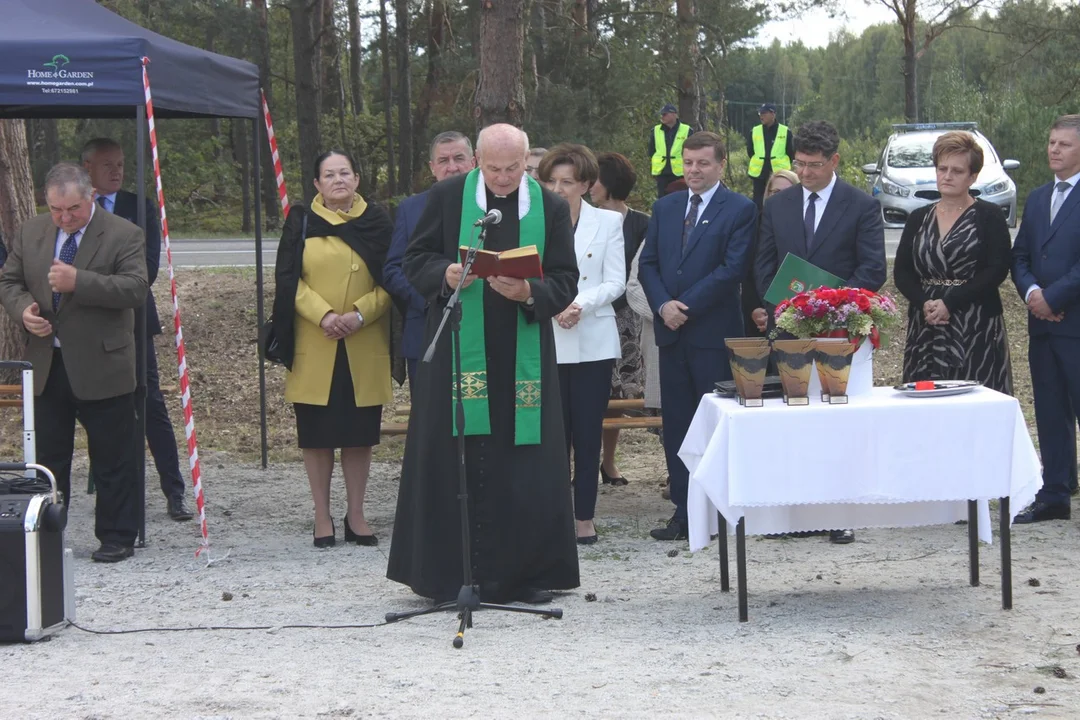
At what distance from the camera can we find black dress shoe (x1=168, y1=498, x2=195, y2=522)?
8016 millimetres

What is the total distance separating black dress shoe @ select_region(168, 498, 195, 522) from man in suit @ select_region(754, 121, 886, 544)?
3843 millimetres

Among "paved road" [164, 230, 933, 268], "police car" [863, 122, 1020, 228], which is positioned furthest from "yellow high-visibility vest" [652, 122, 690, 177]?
"paved road" [164, 230, 933, 268]

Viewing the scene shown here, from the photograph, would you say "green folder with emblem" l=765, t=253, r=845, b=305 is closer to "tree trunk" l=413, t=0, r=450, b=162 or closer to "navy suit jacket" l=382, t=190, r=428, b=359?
"navy suit jacket" l=382, t=190, r=428, b=359

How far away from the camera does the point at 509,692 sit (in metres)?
4.58

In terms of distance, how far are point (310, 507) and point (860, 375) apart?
157 inches

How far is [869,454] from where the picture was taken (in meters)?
5.33

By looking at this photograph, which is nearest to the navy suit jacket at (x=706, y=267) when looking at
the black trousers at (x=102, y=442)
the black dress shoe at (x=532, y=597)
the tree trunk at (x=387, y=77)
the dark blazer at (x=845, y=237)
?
the dark blazer at (x=845, y=237)

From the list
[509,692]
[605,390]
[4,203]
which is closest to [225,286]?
[4,203]

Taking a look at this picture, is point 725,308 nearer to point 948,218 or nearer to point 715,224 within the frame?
point 715,224

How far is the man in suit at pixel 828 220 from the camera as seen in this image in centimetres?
680

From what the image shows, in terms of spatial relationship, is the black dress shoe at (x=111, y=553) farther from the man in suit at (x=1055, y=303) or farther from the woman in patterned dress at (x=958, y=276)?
the man in suit at (x=1055, y=303)

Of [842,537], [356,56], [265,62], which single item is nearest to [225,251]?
[265,62]

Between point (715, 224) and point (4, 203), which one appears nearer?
point (715, 224)

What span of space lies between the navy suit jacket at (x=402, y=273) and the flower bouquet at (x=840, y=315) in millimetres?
2152
